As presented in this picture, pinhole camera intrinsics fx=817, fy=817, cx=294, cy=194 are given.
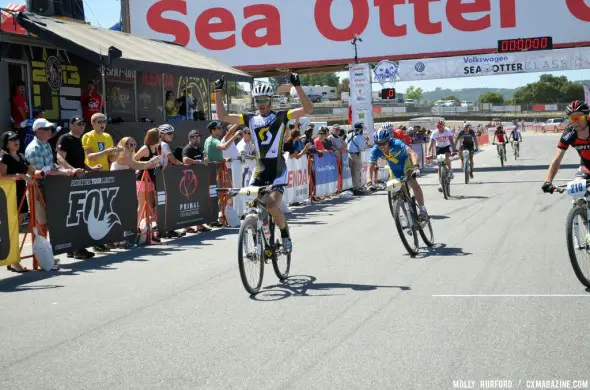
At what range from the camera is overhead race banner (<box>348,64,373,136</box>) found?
38.3 m

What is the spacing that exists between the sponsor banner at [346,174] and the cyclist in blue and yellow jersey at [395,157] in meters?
12.9

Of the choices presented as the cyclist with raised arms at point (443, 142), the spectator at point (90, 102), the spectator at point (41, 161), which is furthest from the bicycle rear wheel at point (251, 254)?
the cyclist with raised arms at point (443, 142)

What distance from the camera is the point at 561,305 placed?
Answer: 7.40 metres

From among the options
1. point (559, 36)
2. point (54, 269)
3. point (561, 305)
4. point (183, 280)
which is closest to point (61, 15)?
point (54, 269)

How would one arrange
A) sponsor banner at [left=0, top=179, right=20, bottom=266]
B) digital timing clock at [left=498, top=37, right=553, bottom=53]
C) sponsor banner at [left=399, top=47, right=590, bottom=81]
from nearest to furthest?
1. sponsor banner at [left=0, top=179, right=20, bottom=266]
2. sponsor banner at [left=399, top=47, right=590, bottom=81]
3. digital timing clock at [left=498, top=37, right=553, bottom=53]

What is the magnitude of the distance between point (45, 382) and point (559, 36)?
35.8m

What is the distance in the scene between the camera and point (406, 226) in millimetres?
11086

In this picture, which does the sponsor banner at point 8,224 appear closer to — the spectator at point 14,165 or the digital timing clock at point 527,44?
the spectator at point 14,165

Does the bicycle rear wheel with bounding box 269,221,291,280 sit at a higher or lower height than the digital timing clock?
lower

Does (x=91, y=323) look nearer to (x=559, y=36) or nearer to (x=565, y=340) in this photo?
(x=565, y=340)

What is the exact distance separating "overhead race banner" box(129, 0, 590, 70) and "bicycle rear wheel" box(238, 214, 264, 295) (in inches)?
1233

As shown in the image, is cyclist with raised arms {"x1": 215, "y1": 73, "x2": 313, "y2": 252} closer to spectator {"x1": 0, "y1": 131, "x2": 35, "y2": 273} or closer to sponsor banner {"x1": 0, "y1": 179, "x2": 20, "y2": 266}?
sponsor banner {"x1": 0, "y1": 179, "x2": 20, "y2": 266}

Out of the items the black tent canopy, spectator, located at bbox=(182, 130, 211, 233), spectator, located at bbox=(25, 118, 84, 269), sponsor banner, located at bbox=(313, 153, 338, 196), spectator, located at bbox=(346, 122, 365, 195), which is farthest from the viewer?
spectator, located at bbox=(346, 122, 365, 195)

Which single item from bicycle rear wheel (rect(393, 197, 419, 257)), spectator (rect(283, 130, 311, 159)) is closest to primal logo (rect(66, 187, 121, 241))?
bicycle rear wheel (rect(393, 197, 419, 257))
